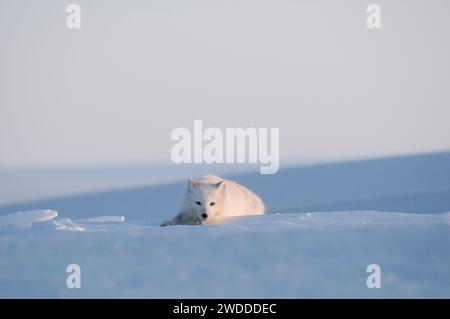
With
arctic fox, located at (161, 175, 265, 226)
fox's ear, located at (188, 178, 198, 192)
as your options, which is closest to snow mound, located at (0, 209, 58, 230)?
arctic fox, located at (161, 175, 265, 226)

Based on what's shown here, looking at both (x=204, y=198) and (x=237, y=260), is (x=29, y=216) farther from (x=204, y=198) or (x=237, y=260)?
(x=237, y=260)

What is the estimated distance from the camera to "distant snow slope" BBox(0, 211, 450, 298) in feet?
17.7

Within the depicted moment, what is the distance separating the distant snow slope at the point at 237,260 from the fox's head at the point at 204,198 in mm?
1468

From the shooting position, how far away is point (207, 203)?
823 cm

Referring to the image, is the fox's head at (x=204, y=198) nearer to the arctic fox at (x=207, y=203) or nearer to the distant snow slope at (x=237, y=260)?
the arctic fox at (x=207, y=203)

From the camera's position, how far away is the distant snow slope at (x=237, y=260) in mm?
5391

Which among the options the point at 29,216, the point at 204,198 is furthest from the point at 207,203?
the point at 29,216

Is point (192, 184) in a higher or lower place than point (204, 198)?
higher

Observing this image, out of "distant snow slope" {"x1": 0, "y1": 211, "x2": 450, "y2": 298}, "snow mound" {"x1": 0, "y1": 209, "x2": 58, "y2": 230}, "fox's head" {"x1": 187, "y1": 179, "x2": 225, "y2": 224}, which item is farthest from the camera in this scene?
"snow mound" {"x1": 0, "y1": 209, "x2": 58, "y2": 230}

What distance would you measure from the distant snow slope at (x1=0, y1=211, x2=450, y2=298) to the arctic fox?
4.94ft

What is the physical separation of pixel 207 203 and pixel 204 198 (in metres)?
0.10

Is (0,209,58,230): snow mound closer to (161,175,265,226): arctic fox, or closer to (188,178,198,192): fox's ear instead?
(161,175,265,226): arctic fox
